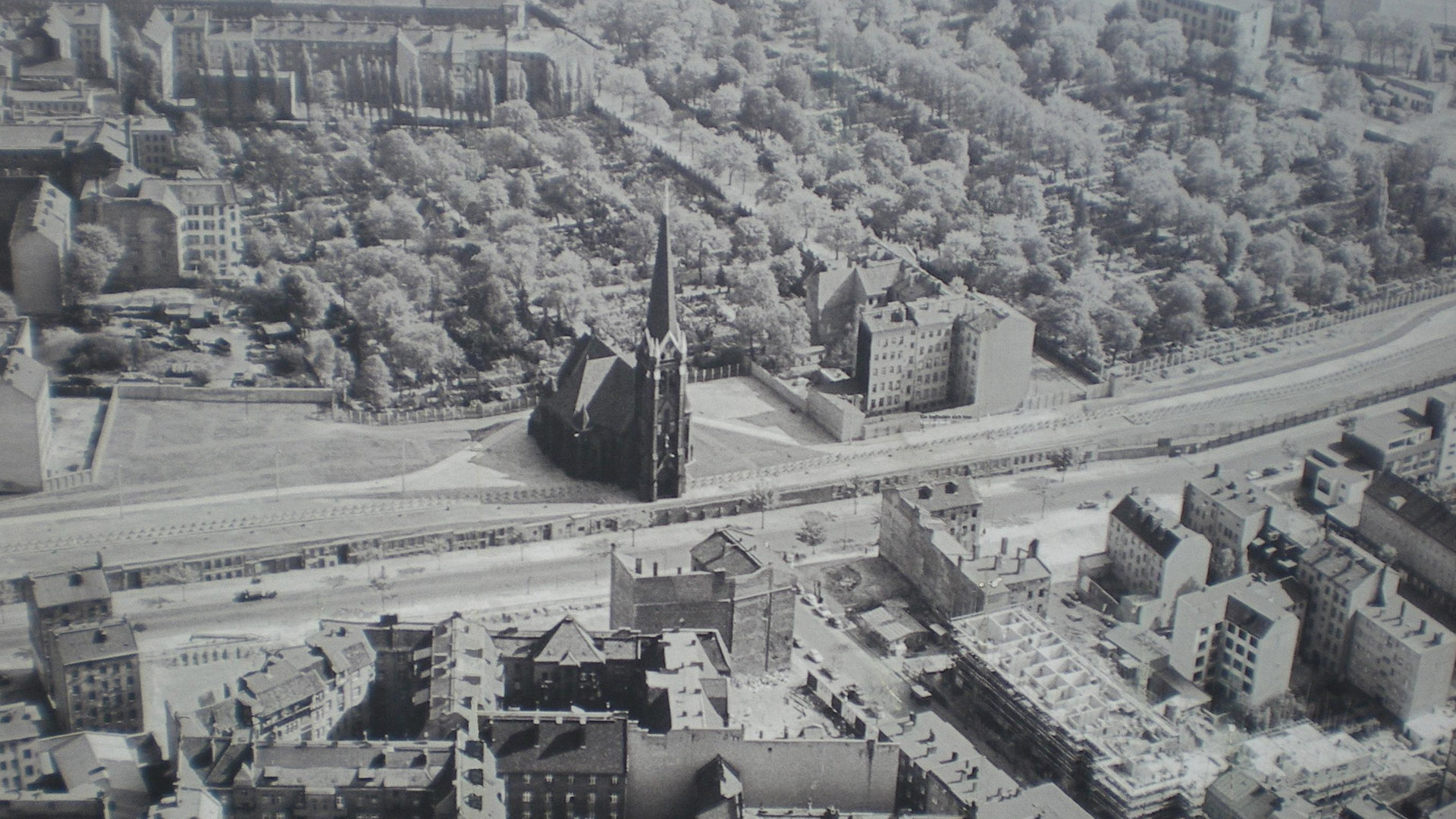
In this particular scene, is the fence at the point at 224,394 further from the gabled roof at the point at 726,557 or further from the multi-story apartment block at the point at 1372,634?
the multi-story apartment block at the point at 1372,634

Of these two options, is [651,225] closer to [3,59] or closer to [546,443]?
[546,443]

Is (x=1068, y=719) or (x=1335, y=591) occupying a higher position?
(x=1335, y=591)

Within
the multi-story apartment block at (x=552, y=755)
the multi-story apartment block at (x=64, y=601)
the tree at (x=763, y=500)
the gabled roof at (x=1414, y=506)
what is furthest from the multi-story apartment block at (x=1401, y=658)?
the multi-story apartment block at (x=64, y=601)

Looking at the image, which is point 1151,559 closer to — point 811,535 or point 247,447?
point 811,535

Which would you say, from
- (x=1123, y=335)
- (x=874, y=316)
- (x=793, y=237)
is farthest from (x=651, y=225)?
(x=1123, y=335)

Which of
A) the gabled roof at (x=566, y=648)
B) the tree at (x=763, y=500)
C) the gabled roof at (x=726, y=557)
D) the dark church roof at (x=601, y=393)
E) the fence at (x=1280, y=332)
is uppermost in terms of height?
the dark church roof at (x=601, y=393)

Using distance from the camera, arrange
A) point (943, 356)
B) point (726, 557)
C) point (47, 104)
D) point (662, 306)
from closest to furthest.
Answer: point (726, 557)
point (662, 306)
point (943, 356)
point (47, 104)

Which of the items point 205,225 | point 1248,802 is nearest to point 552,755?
point 1248,802
